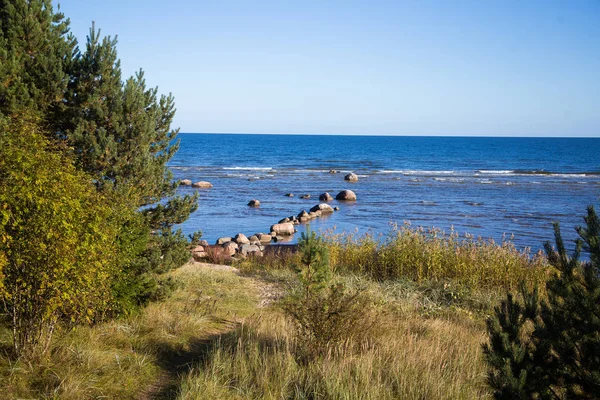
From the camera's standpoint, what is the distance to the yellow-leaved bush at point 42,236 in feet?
17.9

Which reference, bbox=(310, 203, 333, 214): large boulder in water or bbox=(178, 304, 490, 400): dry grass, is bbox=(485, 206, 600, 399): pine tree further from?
bbox=(310, 203, 333, 214): large boulder in water

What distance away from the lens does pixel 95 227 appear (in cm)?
584

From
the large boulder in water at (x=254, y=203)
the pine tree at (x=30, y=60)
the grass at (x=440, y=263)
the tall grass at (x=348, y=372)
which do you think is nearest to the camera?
the tall grass at (x=348, y=372)

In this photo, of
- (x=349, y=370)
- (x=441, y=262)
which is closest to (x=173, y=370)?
(x=349, y=370)

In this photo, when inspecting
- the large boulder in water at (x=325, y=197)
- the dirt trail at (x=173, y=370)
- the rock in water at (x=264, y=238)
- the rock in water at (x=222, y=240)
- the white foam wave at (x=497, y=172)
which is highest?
the white foam wave at (x=497, y=172)

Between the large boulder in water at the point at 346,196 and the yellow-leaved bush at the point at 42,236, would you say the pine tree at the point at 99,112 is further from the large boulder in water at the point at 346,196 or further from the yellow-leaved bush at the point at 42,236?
the large boulder in water at the point at 346,196

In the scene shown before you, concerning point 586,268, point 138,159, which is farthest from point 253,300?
point 586,268

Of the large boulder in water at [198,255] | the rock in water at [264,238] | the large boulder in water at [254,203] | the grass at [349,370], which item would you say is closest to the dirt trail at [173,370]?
the grass at [349,370]

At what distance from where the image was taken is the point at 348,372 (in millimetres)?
6051

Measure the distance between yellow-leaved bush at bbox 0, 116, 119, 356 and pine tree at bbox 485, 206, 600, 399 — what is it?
4285 mm

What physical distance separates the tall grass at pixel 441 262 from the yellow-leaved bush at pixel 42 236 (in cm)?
834

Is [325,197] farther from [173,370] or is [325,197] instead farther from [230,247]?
[173,370]

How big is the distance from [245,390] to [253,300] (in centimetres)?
493

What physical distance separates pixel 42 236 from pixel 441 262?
9688 millimetres
